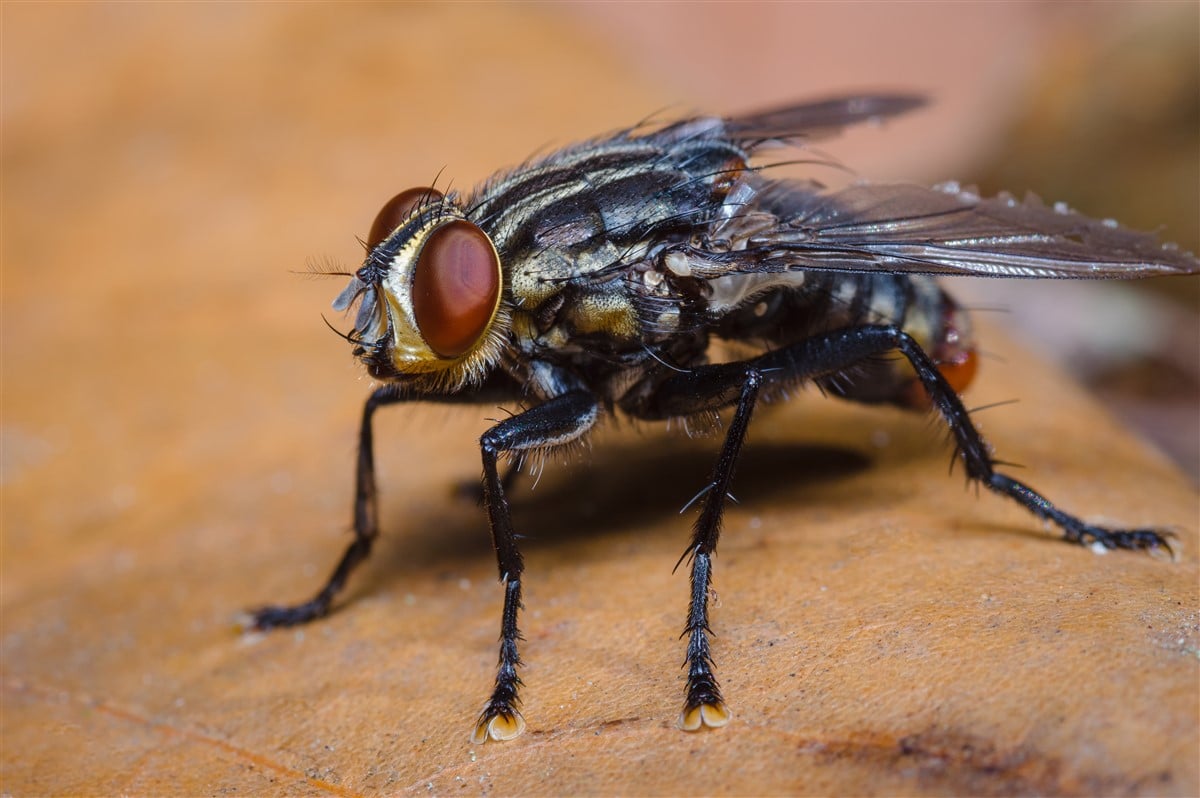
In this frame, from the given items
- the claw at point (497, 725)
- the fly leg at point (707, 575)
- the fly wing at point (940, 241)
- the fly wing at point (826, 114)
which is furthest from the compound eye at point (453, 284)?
the fly wing at point (826, 114)

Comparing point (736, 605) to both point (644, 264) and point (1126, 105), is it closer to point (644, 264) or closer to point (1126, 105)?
point (644, 264)

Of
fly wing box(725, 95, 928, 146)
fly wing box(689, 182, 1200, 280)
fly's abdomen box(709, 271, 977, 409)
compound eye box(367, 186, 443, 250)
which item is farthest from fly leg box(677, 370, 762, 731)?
fly wing box(725, 95, 928, 146)

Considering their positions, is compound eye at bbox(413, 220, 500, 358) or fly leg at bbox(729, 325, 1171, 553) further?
fly leg at bbox(729, 325, 1171, 553)

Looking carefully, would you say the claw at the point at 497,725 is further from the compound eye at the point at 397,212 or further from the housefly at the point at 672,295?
the compound eye at the point at 397,212

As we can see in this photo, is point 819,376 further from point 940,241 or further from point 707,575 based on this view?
point 707,575

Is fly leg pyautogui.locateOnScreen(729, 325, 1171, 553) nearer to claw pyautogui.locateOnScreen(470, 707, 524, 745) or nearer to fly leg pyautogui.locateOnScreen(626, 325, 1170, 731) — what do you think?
fly leg pyautogui.locateOnScreen(626, 325, 1170, 731)

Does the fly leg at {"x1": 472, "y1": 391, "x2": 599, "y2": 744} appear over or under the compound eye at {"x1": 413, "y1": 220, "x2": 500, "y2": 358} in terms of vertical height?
under

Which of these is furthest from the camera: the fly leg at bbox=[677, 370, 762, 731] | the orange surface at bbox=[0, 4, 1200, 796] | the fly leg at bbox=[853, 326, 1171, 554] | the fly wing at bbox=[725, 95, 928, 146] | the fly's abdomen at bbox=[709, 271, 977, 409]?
the fly wing at bbox=[725, 95, 928, 146]

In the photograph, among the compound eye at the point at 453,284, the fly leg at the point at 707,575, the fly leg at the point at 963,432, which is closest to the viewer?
the fly leg at the point at 707,575
